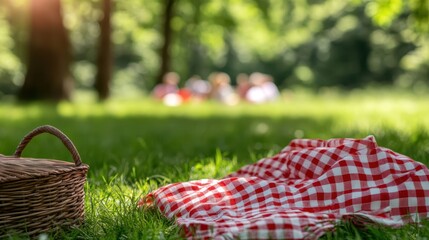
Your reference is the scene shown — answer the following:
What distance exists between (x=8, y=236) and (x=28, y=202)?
156 mm

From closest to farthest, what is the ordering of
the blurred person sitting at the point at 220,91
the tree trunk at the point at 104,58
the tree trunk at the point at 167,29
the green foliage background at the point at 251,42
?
the tree trunk at the point at 104,58, the blurred person sitting at the point at 220,91, the tree trunk at the point at 167,29, the green foliage background at the point at 251,42

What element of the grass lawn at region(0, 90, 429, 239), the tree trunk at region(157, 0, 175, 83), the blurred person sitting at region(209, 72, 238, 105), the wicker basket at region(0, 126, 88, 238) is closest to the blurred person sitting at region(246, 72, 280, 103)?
the blurred person sitting at region(209, 72, 238, 105)

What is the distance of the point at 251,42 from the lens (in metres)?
23.8

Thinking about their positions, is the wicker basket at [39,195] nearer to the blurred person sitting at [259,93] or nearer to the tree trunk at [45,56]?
the tree trunk at [45,56]

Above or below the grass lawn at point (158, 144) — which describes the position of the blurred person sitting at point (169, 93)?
above

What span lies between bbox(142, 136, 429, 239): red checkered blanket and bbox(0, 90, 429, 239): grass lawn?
100 mm

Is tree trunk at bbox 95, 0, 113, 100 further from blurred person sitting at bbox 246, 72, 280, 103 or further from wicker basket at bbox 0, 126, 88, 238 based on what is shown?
wicker basket at bbox 0, 126, 88, 238

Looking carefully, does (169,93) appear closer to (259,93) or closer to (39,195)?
(259,93)

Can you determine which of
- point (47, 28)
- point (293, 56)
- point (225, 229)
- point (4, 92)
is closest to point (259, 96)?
point (47, 28)

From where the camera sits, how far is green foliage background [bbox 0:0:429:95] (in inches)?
783

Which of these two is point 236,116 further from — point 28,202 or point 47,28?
point 28,202

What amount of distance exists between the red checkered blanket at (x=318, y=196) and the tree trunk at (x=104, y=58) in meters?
11.3

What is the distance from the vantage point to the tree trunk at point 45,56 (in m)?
11.4

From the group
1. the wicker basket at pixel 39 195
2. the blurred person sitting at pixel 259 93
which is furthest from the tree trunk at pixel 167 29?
the wicker basket at pixel 39 195
